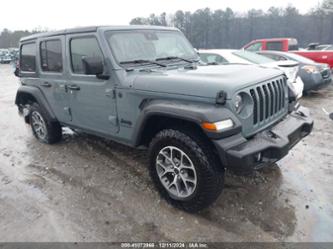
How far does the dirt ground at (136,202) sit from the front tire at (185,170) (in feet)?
0.63

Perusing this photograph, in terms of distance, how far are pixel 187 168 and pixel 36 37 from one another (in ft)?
11.7

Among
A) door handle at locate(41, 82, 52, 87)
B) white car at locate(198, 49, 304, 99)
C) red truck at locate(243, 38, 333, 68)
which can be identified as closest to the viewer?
door handle at locate(41, 82, 52, 87)

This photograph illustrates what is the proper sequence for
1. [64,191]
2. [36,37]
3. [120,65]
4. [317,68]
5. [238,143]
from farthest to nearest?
1. [317,68]
2. [36,37]
3. [64,191]
4. [120,65]
5. [238,143]

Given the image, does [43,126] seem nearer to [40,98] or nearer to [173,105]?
[40,98]

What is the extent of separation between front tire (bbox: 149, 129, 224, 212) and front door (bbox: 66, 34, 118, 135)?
32.4 inches

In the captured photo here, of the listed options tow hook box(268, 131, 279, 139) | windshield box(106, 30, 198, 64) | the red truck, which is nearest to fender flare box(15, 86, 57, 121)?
windshield box(106, 30, 198, 64)

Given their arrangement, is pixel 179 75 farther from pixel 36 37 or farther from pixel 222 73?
pixel 36 37

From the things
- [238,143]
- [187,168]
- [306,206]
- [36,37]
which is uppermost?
[36,37]

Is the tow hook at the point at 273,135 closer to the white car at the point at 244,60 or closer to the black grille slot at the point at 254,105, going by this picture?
the black grille slot at the point at 254,105

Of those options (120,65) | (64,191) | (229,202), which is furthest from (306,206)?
(64,191)

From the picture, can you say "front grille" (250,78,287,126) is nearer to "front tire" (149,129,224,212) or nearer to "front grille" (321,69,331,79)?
"front tire" (149,129,224,212)

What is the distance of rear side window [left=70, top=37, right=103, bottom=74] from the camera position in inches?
141

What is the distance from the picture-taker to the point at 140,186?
363 centimetres

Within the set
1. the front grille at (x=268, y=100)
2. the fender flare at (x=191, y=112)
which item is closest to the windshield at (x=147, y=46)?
the fender flare at (x=191, y=112)
